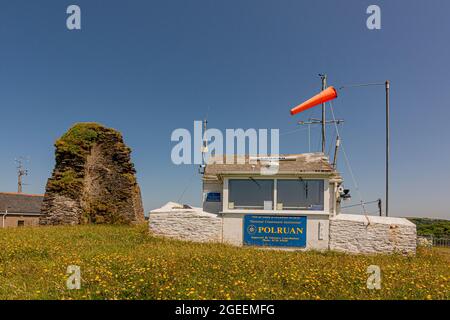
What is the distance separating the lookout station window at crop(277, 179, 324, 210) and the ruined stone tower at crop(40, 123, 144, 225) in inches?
627

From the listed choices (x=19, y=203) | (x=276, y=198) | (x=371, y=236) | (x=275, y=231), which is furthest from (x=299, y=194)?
(x=19, y=203)

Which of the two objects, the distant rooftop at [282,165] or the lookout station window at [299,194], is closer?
the distant rooftop at [282,165]

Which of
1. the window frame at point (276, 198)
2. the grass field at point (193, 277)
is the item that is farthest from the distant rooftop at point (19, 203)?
the window frame at point (276, 198)

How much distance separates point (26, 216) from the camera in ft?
136

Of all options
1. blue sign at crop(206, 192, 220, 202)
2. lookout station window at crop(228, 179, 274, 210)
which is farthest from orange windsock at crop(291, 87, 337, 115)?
blue sign at crop(206, 192, 220, 202)

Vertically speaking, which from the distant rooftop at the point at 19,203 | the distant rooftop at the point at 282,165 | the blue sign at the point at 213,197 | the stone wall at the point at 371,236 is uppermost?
the distant rooftop at the point at 282,165

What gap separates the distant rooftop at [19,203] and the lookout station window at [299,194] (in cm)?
4076

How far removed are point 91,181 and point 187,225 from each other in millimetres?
14545

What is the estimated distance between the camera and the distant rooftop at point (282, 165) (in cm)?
1652

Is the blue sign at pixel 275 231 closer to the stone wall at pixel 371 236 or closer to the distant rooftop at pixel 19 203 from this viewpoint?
the stone wall at pixel 371 236

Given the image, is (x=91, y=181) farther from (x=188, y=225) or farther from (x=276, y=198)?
(x=276, y=198)
